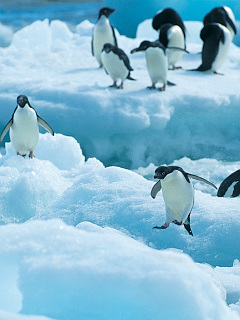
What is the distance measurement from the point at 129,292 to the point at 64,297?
14 centimetres

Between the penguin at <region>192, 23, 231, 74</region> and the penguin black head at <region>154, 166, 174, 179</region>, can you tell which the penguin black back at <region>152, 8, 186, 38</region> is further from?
the penguin black head at <region>154, 166, 174, 179</region>

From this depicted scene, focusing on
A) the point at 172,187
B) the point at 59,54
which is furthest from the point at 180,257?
the point at 59,54

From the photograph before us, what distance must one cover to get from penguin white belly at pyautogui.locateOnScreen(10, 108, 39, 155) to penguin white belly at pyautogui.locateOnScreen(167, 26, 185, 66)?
3191mm

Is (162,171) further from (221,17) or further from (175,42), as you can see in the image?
(221,17)

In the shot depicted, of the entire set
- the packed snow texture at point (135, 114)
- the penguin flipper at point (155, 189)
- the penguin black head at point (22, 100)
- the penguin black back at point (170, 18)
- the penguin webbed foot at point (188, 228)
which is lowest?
the packed snow texture at point (135, 114)

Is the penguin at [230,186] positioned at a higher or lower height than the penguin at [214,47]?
lower

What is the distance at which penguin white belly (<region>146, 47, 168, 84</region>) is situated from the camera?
550 centimetres

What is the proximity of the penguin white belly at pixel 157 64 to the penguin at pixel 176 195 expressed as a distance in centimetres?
258

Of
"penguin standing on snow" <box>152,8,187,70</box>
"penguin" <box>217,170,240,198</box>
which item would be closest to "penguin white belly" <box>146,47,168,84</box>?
"penguin standing on snow" <box>152,8,187,70</box>

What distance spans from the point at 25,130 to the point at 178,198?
1339 mm

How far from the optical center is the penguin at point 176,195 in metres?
2.98

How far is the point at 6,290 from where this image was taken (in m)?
1.40

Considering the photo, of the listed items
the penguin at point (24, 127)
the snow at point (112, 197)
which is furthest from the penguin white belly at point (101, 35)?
the penguin at point (24, 127)

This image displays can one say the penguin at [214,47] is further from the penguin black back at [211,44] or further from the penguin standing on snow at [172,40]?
the penguin standing on snow at [172,40]
